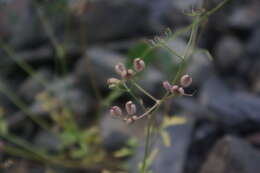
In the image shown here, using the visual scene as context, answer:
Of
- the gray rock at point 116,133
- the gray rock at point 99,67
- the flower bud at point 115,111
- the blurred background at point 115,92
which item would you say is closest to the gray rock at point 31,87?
the blurred background at point 115,92

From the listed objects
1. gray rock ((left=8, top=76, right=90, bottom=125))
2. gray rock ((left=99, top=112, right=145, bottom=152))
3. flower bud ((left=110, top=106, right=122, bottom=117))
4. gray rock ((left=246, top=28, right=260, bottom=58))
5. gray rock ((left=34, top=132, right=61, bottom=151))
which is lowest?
flower bud ((left=110, top=106, right=122, bottom=117))

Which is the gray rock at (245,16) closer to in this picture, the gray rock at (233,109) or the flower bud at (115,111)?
the gray rock at (233,109)

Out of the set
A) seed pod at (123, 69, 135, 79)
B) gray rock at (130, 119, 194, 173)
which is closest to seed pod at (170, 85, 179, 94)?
seed pod at (123, 69, 135, 79)

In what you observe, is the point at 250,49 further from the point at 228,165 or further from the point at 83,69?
the point at 228,165

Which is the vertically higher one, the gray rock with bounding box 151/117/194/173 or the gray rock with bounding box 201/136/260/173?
the gray rock with bounding box 151/117/194/173

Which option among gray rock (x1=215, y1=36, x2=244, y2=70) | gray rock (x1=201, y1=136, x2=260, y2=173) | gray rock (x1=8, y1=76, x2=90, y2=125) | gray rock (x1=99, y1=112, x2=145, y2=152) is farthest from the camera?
gray rock (x1=215, y1=36, x2=244, y2=70)

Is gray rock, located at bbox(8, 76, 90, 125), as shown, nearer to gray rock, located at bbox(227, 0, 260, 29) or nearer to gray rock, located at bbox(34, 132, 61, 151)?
gray rock, located at bbox(34, 132, 61, 151)

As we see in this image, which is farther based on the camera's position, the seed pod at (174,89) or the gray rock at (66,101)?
the gray rock at (66,101)

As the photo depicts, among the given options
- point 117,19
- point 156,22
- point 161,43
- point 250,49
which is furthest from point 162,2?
point 161,43
